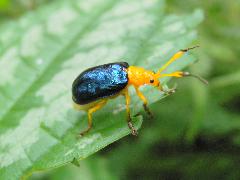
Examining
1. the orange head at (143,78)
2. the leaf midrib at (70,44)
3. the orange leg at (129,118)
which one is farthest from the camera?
the leaf midrib at (70,44)

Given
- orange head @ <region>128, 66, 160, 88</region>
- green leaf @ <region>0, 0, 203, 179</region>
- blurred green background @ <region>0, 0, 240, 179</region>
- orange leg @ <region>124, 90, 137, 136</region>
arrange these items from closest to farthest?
orange leg @ <region>124, 90, 137, 136</region> → green leaf @ <region>0, 0, 203, 179</region> → orange head @ <region>128, 66, 160, 88</region> → blurred green background @ <region>0, 0, 240, 179</region>

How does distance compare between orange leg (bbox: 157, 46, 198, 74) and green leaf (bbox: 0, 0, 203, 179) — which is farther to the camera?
orange leg (bbox: 157, 46, 198, 74)

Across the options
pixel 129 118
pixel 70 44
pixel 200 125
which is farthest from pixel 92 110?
pixel 200 125

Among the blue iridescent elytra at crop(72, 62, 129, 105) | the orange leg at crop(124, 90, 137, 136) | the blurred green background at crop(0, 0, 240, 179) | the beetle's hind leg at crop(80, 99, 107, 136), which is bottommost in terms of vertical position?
the blurred green background at crop(0, 0, 240, 179)

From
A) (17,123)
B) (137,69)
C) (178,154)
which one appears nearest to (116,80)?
(137,69)

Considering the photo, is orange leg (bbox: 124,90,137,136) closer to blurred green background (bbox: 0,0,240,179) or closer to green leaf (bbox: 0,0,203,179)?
green leaf (bbox: 0,0,203,179)

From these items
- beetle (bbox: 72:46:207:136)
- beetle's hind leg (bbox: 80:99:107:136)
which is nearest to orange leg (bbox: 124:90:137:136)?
beetle (bbox: 72:46:207:136)

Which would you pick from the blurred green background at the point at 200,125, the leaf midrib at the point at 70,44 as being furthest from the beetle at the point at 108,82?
the blurred green background at the point at 200,125

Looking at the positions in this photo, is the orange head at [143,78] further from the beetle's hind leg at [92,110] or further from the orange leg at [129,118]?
the beetle's hind leg at [92,110]
